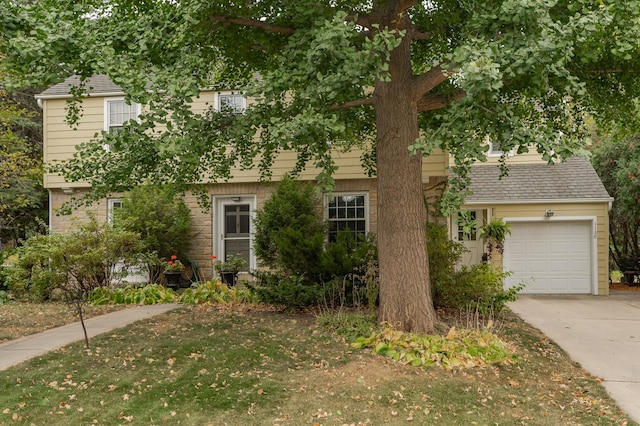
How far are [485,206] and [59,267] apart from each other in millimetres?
9704

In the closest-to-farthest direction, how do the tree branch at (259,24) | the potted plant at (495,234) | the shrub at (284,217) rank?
the tree branch at (259,24) < the shrub at (284,217) < the potted plant at (495,234)

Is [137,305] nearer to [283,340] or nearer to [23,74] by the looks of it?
[283,340]

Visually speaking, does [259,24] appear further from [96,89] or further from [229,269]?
[96,89]

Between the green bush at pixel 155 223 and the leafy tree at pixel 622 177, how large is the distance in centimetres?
1162

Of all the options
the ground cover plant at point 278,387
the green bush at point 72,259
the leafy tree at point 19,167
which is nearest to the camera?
the ground cover plant at point 278,387

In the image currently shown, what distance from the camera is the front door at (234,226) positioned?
1256cm

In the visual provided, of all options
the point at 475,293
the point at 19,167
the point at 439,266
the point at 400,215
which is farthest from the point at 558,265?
the point at 19,167

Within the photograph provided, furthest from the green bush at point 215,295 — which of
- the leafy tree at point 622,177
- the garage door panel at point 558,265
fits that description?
the leafy tree at point 622,177

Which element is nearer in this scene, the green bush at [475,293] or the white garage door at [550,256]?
the green bush at [475,293]

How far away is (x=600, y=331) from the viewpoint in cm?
775

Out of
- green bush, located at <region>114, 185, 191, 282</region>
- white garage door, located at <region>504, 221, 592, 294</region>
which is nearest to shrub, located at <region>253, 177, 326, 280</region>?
green bush, located at <region>114, 185, 191, 282</region>

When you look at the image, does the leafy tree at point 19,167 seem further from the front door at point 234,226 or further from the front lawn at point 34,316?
the front door at point 234,226

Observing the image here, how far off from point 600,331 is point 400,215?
13.5 ft

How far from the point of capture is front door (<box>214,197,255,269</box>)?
41.2 feet
